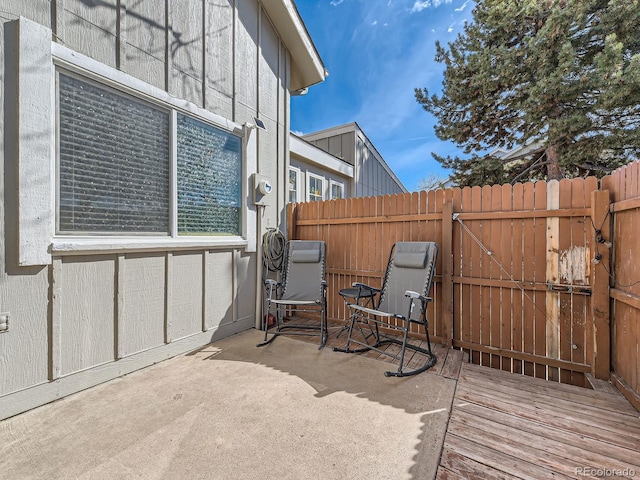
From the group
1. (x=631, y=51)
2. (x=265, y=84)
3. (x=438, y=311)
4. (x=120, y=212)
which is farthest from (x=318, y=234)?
(x=631, y=51)

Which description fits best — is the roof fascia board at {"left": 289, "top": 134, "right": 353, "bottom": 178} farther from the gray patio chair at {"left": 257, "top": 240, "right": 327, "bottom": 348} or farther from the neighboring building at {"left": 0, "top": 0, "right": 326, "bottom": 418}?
Answer: the gray patio chair at {"left": 257, "top": 240, "right": 327, "bottom": 348}

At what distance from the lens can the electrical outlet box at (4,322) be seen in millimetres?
1865

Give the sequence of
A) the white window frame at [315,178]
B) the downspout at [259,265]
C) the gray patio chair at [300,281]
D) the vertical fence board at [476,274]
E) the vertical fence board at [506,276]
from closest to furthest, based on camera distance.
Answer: the vertical fence board at [506,276] < the vertical fence board at [476,274] < the gray patio chair at [300,281] < the downspout at [259,265] < the white window frame at [315,178]

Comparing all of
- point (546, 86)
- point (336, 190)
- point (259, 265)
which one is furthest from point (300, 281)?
point (546, 86)

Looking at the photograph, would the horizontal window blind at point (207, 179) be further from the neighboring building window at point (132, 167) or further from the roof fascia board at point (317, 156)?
the roof fascia board at point (317, 156)

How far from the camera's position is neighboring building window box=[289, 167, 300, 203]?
6.17 meters

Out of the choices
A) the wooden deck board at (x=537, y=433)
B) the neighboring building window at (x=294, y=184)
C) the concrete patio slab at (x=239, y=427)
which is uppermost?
the neighboring building window at (x=294, y=184)

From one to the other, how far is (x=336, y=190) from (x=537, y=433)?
6850 millimetres

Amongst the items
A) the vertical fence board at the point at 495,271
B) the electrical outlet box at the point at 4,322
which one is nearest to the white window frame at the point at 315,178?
the vertical fence board at the point at 495,271

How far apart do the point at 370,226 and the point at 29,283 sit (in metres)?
3.44

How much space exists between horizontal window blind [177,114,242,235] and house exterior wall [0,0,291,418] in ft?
0.59

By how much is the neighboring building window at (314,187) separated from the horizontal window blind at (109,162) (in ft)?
13.5

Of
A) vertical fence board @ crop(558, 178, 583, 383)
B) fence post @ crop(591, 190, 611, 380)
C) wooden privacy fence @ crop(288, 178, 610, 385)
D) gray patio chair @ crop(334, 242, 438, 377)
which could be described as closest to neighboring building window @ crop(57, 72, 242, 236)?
gray patio chair @ crop(334, 242, 438, 377)

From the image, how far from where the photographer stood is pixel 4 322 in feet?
6.14
